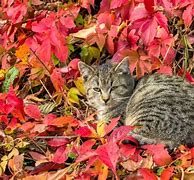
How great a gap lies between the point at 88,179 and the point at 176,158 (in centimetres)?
61

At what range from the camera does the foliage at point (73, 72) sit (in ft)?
12.2

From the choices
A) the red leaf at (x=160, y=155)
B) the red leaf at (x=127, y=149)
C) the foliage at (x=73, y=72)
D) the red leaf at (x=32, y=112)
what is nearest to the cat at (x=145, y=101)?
the foliage at (x=73, y=72)

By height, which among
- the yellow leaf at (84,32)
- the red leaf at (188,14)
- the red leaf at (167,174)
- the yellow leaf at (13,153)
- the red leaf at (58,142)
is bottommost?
the yellow leaf at (13,153)

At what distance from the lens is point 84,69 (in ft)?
16.0

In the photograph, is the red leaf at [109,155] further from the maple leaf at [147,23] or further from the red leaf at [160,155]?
the maple leaf at [147,23]

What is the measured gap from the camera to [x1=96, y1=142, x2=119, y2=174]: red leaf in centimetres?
328

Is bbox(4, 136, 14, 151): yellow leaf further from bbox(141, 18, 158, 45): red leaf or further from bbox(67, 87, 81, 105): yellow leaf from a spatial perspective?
bbox(141, 18, 158, 45): red leaf

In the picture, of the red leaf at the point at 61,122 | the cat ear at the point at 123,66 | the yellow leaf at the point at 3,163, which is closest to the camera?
the yellow leaf at the point at 3,163

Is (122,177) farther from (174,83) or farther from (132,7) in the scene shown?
(132,7)

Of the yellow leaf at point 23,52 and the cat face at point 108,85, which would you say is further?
the yellow leaf at point 23,52

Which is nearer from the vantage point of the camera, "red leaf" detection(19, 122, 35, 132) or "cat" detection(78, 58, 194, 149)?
"cat" detection(78, 58, 194, 149)

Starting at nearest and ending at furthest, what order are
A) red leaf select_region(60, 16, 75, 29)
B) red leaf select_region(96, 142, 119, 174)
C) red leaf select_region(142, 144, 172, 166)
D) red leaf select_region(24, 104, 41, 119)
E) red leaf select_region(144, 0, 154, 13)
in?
red leaf select_region(96, 142, 119, 174), red leaf select_region(142, 144, 172, 166), red leaf select_region(24, 104, 41, 119), red leaf select_region(144, 0, 154, 13), red leaf select_region(60, 16, 75, 29)

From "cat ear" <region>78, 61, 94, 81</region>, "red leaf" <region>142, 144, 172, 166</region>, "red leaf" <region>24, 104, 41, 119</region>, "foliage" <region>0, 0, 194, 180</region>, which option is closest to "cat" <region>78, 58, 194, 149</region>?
"cat ear" <region>78, 61, 94, 81</region>

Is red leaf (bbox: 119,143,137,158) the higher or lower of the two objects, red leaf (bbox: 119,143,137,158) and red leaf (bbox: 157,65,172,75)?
the higher
